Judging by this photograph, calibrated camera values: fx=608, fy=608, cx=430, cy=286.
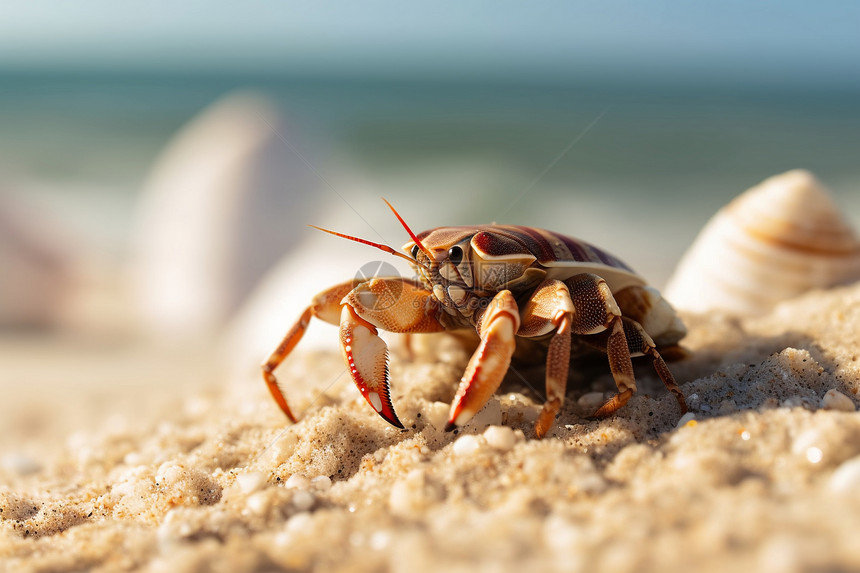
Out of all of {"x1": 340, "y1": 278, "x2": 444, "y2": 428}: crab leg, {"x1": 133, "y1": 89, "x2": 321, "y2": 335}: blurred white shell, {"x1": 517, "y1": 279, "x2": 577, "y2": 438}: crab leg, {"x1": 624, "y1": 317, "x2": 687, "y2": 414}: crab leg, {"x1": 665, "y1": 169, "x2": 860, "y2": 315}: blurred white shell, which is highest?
{"x1": 133, "y1": 89, "x2": 321, "y2": 335}: blurred white shell

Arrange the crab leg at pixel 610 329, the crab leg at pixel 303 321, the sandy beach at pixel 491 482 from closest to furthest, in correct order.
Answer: the sandy beach at pixel 491 482, the crab leg at pixel 610 329, the crab leg at pixel 303 321

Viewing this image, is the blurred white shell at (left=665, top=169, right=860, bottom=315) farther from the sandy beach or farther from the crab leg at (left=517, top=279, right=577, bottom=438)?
the crab leg at (left=517, top=279, right=577, bottom=438)

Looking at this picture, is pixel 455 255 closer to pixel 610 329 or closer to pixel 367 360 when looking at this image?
pixel 367 360

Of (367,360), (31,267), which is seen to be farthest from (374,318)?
(31,267)

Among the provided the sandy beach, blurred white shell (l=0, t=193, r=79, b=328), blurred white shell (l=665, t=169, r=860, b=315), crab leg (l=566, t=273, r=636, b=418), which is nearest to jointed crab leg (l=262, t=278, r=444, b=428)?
the sandy beach

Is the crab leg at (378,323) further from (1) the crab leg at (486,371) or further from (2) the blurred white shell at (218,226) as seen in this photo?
(2) the blurred white shell at (218,226)

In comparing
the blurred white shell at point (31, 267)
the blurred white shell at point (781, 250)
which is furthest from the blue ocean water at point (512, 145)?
the blurred white shell at point (781, 250)

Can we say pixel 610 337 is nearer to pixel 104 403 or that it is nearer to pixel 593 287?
pixel 593 287
